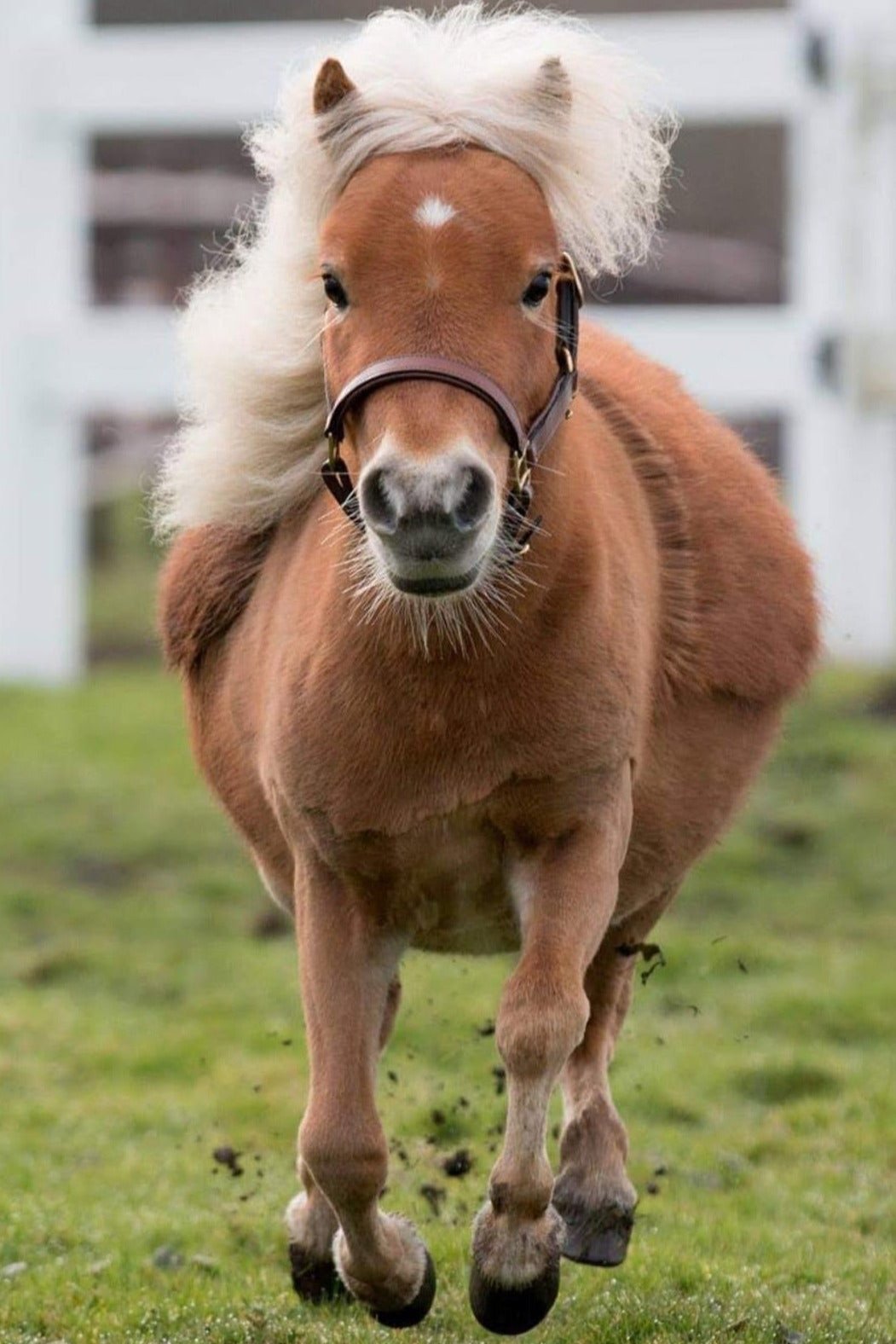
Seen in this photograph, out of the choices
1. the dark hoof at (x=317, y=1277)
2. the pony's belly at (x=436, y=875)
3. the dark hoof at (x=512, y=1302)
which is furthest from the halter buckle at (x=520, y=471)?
the dark hoof at (x=317, y=1277)

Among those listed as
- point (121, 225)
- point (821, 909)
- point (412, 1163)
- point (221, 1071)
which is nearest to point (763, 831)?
point (821, 909)

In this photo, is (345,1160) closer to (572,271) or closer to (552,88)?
(572,271)

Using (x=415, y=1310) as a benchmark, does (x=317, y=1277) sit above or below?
below

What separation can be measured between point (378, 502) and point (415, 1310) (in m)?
1.79

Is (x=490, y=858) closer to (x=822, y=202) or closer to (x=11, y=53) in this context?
(x=822, y=202)

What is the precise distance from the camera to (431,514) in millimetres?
3838

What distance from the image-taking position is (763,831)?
10.2 meters

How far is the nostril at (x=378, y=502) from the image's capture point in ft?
12.8

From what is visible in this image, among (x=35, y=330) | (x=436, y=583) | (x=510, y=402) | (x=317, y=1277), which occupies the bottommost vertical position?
(x=317, y=1277)

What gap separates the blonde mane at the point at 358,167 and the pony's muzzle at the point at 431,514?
0.73 m

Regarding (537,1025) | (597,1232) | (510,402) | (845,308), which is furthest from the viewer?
(845,308)

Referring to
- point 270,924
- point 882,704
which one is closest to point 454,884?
point 270,924

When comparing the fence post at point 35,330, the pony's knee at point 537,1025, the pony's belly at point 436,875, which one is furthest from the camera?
the fence post at point 35,330

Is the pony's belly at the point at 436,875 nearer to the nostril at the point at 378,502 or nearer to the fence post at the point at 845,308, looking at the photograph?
the nostril at the point at 378,502
